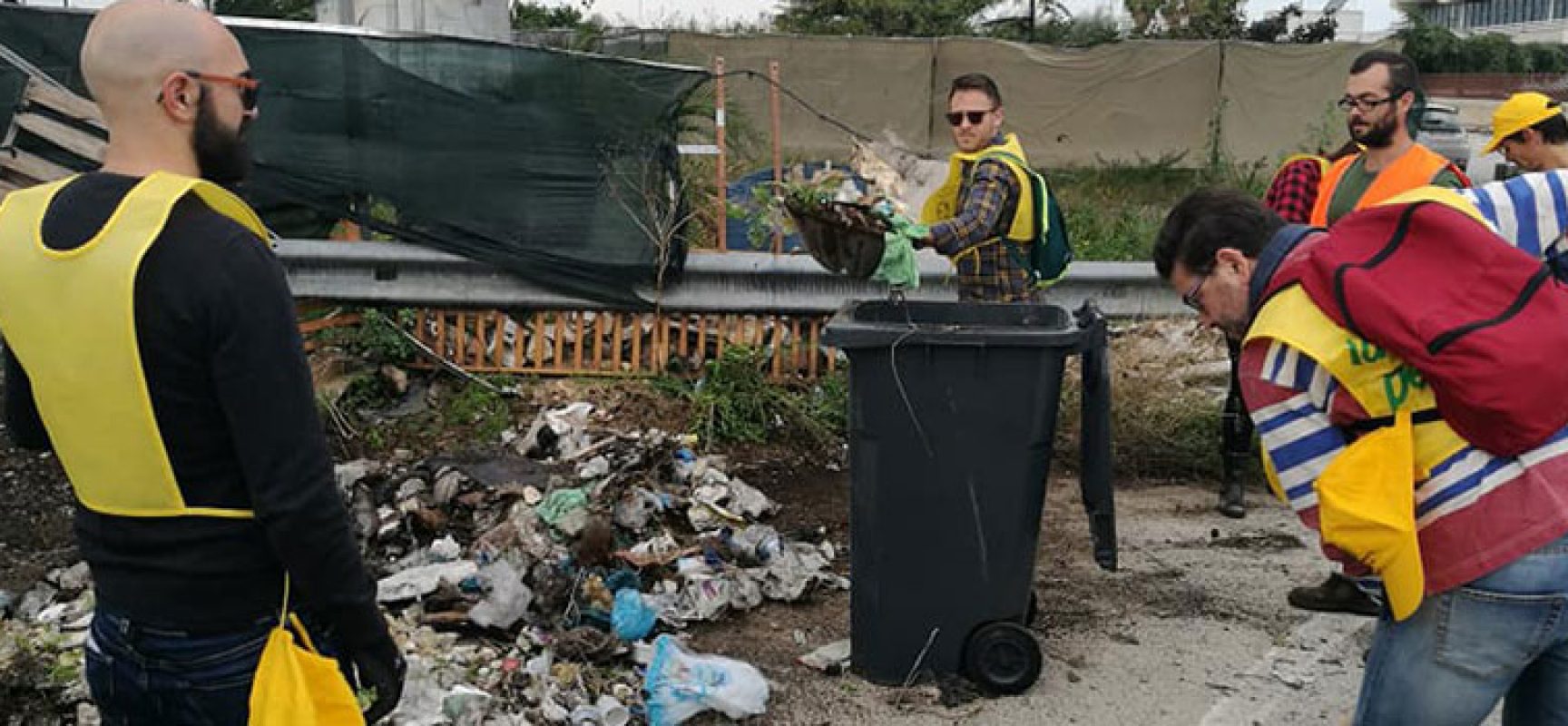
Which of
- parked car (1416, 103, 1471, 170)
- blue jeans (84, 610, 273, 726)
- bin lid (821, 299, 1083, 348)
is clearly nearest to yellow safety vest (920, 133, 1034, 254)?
bin lid (821, 299, 1083, 348)

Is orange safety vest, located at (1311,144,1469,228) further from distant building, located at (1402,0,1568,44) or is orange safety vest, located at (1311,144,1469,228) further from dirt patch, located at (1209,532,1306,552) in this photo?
distant building, located at (1402,0,1568,44)

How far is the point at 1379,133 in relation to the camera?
185 inches

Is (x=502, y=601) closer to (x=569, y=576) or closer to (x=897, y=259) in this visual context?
(x=569, y=576)

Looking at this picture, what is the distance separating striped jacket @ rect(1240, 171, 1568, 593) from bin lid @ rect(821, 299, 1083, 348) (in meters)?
1.60

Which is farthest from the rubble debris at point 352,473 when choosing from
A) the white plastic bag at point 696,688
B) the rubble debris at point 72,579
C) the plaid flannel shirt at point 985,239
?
the plaid flannel shirt at point 985,239

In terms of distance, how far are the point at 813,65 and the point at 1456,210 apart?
59.0 feet

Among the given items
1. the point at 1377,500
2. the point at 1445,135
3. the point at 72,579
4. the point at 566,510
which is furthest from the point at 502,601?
the point at 1445,135

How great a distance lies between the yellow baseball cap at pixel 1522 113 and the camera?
16.2 ft

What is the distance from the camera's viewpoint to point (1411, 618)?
2320mm

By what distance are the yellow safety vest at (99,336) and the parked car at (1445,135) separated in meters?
22.1

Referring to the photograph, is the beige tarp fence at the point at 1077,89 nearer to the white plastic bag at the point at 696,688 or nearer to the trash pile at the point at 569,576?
the trash pile at the point at 569,576

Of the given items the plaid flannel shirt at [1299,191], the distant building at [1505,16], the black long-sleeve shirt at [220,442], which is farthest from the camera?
the distant building at [1505,16]

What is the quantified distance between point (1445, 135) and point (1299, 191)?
63.4ft

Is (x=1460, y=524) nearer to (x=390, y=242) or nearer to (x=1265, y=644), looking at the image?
(x=1265, y=644)
